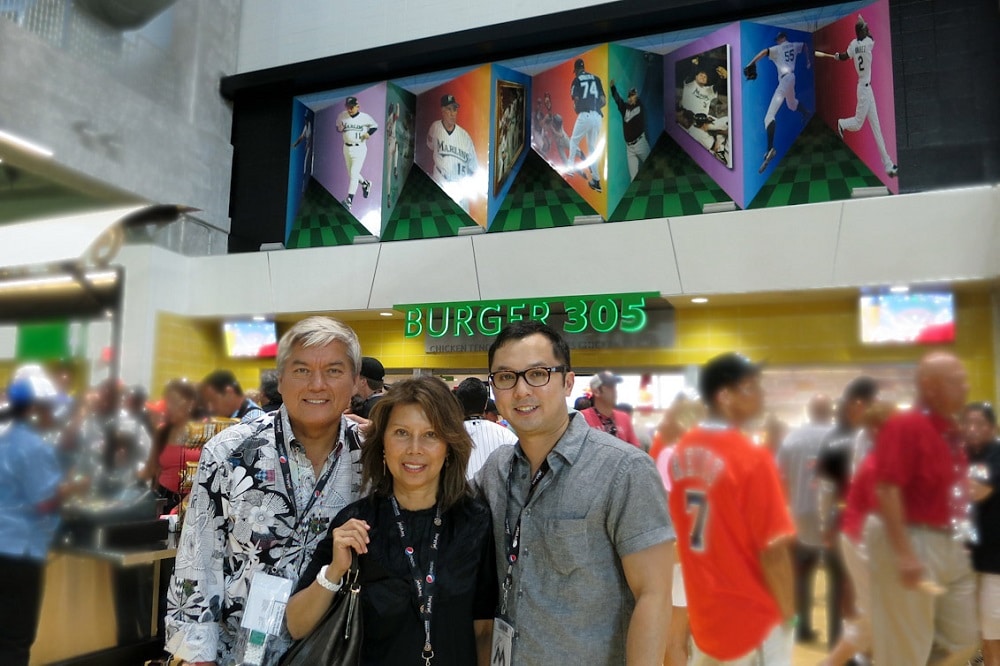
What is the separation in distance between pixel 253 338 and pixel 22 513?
5.87m

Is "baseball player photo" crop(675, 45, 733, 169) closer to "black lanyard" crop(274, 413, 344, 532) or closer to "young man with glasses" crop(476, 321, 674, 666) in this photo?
"young man with glasses" crop(476, 321, 674, 666)

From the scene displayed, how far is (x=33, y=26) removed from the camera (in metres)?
7.59

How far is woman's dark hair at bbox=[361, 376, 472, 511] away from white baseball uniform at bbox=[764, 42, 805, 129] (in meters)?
6.79

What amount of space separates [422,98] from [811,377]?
5.79m

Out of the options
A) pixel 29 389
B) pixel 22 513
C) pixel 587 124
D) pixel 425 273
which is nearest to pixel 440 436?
pixel 29 389

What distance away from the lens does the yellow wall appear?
254 inches

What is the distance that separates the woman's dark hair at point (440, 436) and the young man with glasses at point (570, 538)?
0.14 meters

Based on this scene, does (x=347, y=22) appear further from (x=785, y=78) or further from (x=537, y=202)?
(x=785, y=78)

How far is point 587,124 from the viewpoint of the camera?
7945 mm

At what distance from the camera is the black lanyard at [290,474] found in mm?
1771

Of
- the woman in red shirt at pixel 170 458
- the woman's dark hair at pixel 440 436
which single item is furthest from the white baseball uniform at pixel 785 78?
the woman's dark hair at pixel 440 436

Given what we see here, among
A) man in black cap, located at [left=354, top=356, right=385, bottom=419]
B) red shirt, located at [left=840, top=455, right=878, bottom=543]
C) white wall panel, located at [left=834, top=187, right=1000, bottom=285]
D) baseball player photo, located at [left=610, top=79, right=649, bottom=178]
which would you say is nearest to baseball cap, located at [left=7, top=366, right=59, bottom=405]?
man in black cap, located at [left=354, top=356, right=385, bottom=419]

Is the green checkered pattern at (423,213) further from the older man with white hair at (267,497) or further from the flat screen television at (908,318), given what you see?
the older man with white hair at (267,497)

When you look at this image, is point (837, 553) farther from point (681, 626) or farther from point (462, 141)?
point (462, 141)
